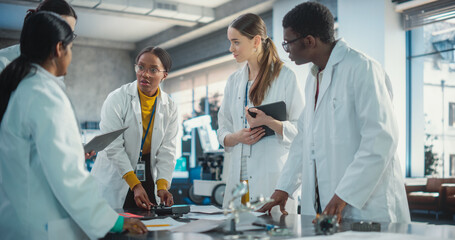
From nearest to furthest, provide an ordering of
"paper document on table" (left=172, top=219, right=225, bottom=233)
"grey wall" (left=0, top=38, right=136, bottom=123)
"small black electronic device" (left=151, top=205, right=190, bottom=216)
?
"paper document on table" (left=172, top=219, right=225, bottom=233) < "small black electronic device" (left=151, top=205, right=190, bottom=216) < "grey wall" (left=0, top=38, right=136, bottom=123)

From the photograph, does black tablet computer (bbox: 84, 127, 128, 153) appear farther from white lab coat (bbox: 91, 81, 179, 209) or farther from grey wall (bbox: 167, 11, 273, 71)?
grey wall (bbox: 167, 11, 273, 71)

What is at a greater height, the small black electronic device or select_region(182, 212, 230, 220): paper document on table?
the small black electronic device

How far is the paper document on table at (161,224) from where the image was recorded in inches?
54.9

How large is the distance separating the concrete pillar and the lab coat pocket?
5.61 metres

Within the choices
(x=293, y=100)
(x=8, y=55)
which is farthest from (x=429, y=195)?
(x=8, y=55)

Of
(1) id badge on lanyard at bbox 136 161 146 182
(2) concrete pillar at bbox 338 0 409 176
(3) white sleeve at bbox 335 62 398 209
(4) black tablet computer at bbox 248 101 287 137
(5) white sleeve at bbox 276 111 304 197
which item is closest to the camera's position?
(3) white sleeve at bbox 335 62 398 209

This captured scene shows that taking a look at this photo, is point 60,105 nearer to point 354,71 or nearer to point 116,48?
point 354,71

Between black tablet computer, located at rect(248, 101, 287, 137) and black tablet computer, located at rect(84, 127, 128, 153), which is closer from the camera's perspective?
black tablet computer, located at rect(84, 127, 128, 153)

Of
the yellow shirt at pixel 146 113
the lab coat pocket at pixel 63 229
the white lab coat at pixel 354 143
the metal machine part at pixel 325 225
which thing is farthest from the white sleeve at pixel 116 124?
the metal machine part at pixel 325 225

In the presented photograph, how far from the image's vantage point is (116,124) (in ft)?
7.95

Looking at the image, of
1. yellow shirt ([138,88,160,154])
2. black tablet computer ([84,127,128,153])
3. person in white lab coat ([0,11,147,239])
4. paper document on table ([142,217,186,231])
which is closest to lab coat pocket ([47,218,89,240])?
person in white lab coat ([0,11,147,239])

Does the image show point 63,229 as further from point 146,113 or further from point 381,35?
point 381,35

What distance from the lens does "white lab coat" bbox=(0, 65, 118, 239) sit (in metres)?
1.15

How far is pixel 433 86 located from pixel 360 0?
1.98m
